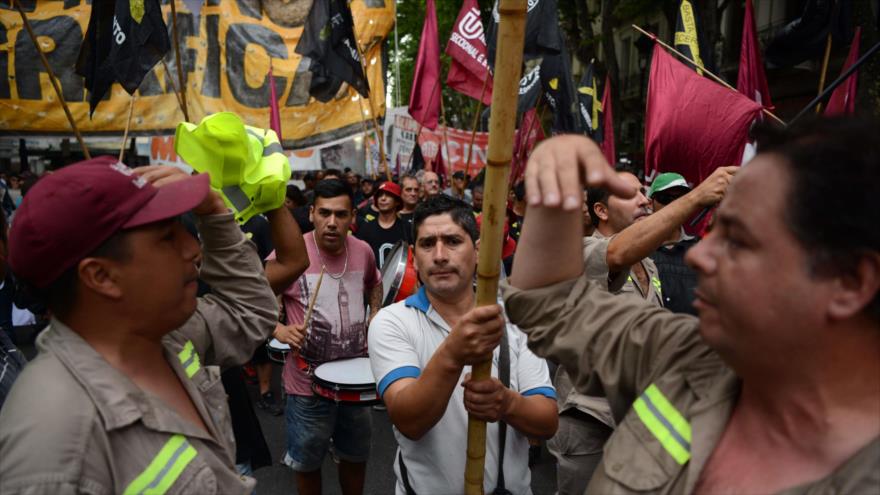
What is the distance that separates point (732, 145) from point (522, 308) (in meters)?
2.27

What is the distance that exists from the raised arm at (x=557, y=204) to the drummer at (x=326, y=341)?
2433 mm

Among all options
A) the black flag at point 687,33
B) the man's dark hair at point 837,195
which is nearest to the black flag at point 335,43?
the black flag at point 687,33

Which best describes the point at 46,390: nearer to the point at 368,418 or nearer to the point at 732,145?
the point at 368,418

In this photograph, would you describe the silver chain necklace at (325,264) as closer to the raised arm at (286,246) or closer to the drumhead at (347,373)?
the drumhead at (347,373)

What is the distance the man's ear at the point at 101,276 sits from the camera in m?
1.31

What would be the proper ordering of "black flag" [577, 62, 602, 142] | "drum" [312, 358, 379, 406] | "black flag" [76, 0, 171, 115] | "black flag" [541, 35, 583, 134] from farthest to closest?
1. "black flag" [577, 62, 602, 142]
2. "black flag" [541, 35, 583, 134]
3. "black flag" [76, 0, 171, 115]
4. "drum" [312, 358, 379, 406]

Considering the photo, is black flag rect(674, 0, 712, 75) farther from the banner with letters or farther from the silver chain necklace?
the banner with letters

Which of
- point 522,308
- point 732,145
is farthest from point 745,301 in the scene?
point 732,145

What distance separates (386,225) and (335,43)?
2284 mm

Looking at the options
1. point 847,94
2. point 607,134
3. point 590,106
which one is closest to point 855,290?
point 847,94

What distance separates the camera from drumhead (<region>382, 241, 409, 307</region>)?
3889 mm

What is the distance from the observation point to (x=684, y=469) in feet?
3.77

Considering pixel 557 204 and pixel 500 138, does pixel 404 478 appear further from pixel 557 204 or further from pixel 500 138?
pixel 557 204

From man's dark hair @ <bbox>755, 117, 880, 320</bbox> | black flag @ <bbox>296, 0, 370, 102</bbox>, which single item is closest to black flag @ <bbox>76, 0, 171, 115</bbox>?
black flag @ <bbox>296, 0, 370, 102</bbox>
